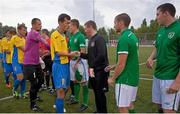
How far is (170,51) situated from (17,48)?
565 centimetres

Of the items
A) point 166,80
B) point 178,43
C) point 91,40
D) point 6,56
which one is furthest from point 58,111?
point 6,56

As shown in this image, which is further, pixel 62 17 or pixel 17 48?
pixel 17 48

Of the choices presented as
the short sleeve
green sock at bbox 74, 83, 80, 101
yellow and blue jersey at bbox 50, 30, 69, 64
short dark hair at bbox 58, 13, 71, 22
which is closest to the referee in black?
yellow and blue jersey at bbox 50, 30, 69, 64

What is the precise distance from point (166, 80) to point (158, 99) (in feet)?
1.67

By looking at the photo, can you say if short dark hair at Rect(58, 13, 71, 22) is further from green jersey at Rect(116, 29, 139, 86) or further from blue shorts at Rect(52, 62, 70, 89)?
green jersey at Rect(116, 29, 139, 86)

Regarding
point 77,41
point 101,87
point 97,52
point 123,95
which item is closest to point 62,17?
point 97,52

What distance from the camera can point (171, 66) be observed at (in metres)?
4.80

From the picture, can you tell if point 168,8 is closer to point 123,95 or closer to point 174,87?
point 174,87

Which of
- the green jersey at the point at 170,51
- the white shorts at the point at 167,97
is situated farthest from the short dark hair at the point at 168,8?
the white shorts at the point at 167,97

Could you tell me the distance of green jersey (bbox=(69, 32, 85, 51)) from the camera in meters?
7.81

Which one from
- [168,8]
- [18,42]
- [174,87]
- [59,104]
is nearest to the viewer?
[174,87]

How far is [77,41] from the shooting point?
310 inches

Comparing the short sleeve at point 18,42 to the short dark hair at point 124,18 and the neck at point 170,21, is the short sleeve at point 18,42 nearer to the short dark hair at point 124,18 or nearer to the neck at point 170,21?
the short dark hair at point 124,18

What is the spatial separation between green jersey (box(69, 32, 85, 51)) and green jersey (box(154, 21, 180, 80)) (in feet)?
10.3
